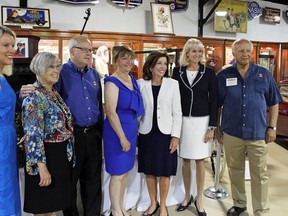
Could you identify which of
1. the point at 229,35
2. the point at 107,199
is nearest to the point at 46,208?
the point at 107,199

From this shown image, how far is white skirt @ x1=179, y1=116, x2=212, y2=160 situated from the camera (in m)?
2.71

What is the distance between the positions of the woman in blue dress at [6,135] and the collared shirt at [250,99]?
182 cm

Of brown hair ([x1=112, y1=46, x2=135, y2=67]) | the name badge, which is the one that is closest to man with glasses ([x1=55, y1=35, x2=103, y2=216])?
brown hair ([x1=112, y1=46, x2=135, y2=67])

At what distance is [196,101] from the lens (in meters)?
2.67

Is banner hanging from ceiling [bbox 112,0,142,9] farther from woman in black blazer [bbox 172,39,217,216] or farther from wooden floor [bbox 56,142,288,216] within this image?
woman in black blazer [bbox 172,39,217,216]

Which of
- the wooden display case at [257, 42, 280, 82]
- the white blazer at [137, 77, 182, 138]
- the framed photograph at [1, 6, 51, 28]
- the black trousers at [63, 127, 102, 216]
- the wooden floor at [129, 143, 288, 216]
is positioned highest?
the framed photograph at [1, 6, 51, 28]

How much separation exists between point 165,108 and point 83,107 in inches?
27.0

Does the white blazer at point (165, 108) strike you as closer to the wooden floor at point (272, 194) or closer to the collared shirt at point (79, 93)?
the collared shirt at point (79, 93)

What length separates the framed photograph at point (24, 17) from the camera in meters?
5.64

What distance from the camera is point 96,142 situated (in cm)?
246

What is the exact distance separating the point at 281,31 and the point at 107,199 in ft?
27.7

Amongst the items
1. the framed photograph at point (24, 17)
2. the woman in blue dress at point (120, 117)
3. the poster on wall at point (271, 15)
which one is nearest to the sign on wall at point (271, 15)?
the poster on wall at point (271, 15)

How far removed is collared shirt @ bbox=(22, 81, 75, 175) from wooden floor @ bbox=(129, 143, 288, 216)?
4.70ft

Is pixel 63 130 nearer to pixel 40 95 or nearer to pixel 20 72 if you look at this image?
pixel 40 95
